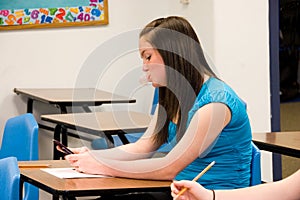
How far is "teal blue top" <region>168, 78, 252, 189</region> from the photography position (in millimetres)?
2373

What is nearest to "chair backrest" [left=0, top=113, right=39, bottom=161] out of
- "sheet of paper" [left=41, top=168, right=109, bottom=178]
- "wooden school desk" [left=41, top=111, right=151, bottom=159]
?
"wooden school desk" [left=41, top=111, right=151, bottom=159]

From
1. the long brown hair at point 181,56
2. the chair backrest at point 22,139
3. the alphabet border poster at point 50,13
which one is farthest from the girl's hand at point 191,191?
the alphabet border poster at point 50,13

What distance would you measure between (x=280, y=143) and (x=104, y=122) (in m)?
1.15

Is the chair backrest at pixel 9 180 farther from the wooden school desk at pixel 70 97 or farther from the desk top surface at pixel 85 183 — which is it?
the wooden school desk at pixel 70 97

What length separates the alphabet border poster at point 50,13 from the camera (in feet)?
16.2

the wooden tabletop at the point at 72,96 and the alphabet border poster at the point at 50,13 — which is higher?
the alphabet border poster at the point at 50,13

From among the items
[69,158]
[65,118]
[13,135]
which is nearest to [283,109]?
[65,118]

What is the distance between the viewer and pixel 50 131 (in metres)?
5.10

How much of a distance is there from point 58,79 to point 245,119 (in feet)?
9.41

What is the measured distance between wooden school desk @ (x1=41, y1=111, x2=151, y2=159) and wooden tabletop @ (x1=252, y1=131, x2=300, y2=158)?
2.22ft

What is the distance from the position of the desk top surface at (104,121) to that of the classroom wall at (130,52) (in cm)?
85

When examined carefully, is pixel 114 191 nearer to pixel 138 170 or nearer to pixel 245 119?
pixel 138 170

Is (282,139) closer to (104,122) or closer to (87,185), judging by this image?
(104,122)

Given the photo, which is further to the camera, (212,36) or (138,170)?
(212,36)
